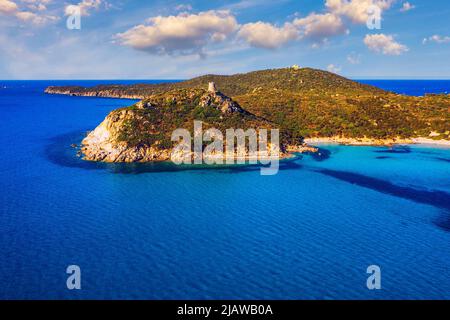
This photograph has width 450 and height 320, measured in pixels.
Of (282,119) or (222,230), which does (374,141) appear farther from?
(222,230)

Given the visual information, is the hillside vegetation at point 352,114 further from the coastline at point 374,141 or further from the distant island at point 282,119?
the coastline at point 374,141

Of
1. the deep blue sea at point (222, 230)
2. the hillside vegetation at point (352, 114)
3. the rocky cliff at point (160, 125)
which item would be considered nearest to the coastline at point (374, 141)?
the hillside vegetation at point (352, 114)

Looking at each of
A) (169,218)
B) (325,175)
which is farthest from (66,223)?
(325,175)

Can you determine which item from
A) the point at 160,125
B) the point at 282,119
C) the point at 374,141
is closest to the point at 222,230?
the point at 160,125
